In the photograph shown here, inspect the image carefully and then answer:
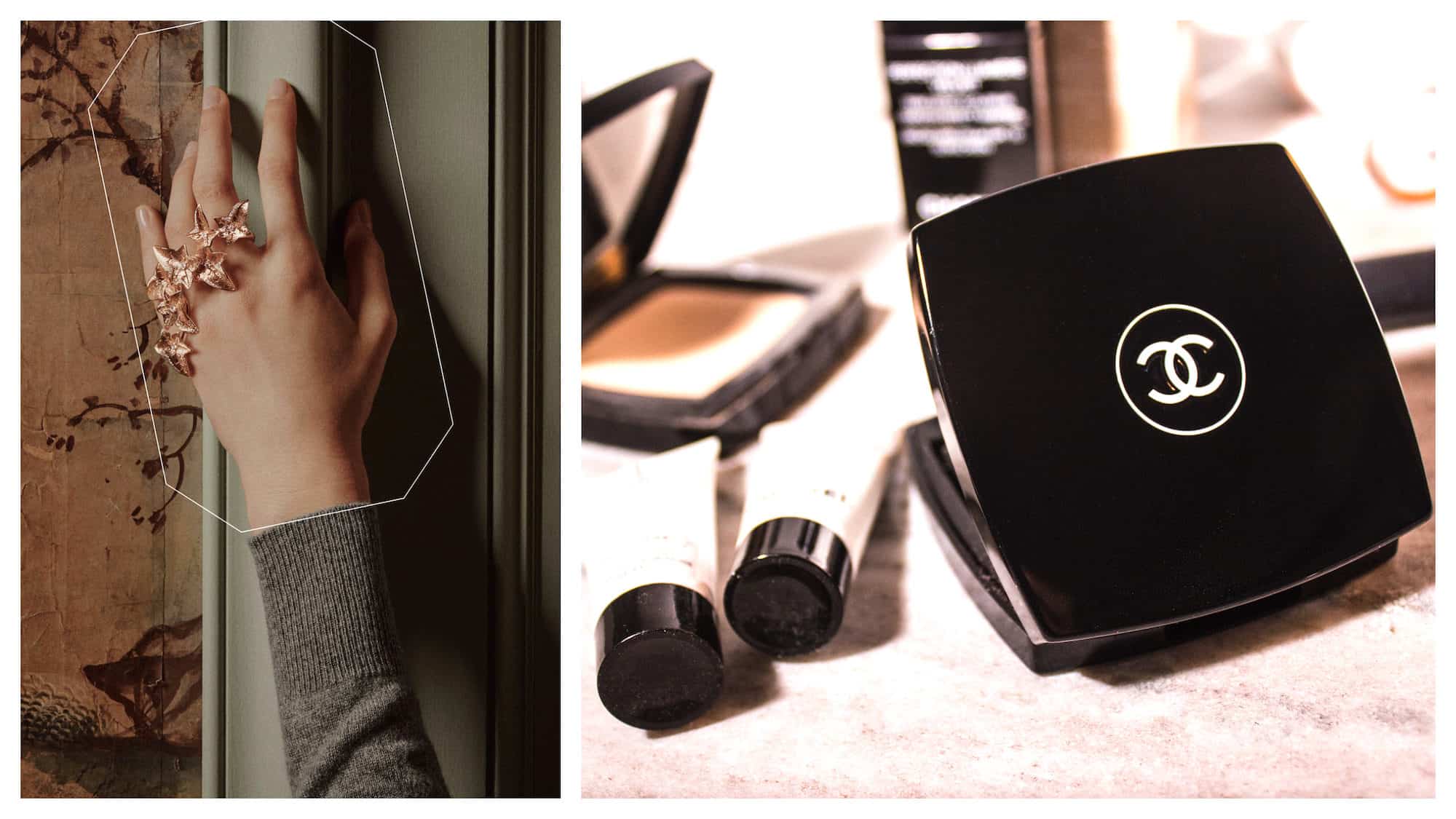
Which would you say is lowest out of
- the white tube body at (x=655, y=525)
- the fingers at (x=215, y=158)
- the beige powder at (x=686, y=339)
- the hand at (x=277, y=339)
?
the white tube body at (x=655, y=525)

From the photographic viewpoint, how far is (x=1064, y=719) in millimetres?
405

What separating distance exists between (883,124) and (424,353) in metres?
0.36

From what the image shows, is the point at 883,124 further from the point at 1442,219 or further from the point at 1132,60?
the point at 1442,219

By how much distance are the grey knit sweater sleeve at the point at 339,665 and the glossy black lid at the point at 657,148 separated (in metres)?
0.22

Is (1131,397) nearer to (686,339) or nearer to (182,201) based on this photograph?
(686,339)

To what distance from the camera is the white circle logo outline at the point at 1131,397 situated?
0.40 metres

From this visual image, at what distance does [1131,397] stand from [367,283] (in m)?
0.34

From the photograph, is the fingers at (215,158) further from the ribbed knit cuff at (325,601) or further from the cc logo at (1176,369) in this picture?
the cc logo at (1176,369)

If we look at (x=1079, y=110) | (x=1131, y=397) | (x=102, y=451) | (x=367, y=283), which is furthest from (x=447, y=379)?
(x=1079, y=110)

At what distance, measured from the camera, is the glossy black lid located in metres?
0.52

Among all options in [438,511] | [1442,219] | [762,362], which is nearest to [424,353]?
[438,511]

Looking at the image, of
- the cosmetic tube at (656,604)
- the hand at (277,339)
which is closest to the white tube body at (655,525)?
the cosmetic tube at (656,604)

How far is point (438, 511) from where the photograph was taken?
45 centimetres

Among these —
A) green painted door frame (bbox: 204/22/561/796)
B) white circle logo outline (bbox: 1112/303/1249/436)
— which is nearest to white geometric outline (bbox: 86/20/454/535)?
green painted door frame (bbox: 204/22/561/796)
